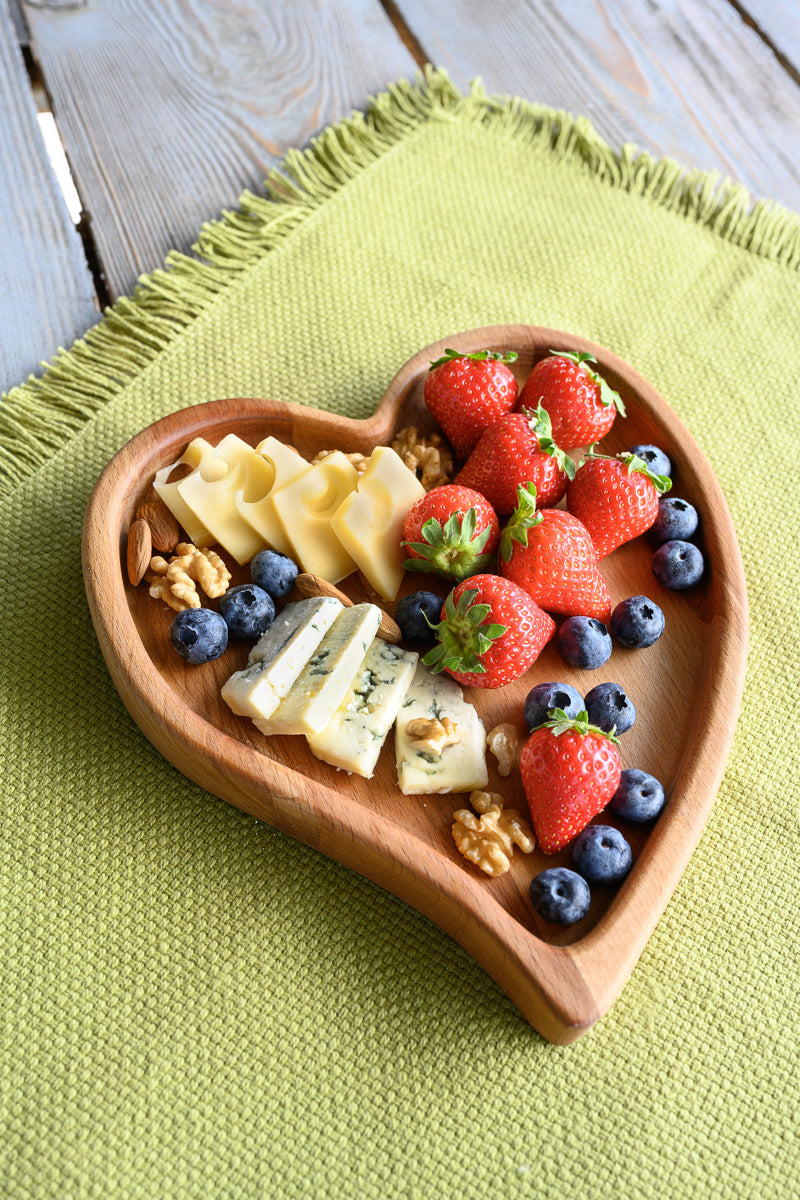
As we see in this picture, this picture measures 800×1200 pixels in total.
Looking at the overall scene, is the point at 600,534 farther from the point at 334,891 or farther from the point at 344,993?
the point at 344,993

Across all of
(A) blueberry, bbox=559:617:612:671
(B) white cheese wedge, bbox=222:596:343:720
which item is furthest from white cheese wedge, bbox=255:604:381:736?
(A) blueberry, bbox=559:617:612:671

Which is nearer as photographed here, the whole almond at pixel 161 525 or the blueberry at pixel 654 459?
the whole almond at pixel 161 525

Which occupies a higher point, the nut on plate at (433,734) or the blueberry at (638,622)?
the blueberry at (638,622)

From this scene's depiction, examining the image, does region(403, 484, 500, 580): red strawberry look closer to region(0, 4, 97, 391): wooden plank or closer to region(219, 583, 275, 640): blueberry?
region(219, 583, 275, 640): blueberry

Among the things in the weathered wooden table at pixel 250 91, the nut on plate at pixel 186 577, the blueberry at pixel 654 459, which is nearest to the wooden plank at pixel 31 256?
the weathered wooden table at pixel 250 91

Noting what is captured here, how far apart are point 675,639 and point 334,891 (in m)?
0.72

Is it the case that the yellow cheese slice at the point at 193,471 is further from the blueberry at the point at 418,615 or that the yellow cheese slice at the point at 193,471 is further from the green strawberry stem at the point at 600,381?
the green strawberry stem at the point at 600,381

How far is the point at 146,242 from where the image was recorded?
2.10 metres

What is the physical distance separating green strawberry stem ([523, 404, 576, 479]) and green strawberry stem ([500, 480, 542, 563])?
101mm

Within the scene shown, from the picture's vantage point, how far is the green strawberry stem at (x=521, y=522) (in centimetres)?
149

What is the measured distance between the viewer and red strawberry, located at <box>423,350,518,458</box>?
1669 mm

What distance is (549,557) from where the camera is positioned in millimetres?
1493

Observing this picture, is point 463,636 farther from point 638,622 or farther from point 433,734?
point 638,622

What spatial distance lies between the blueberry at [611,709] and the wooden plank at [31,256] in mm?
1308
